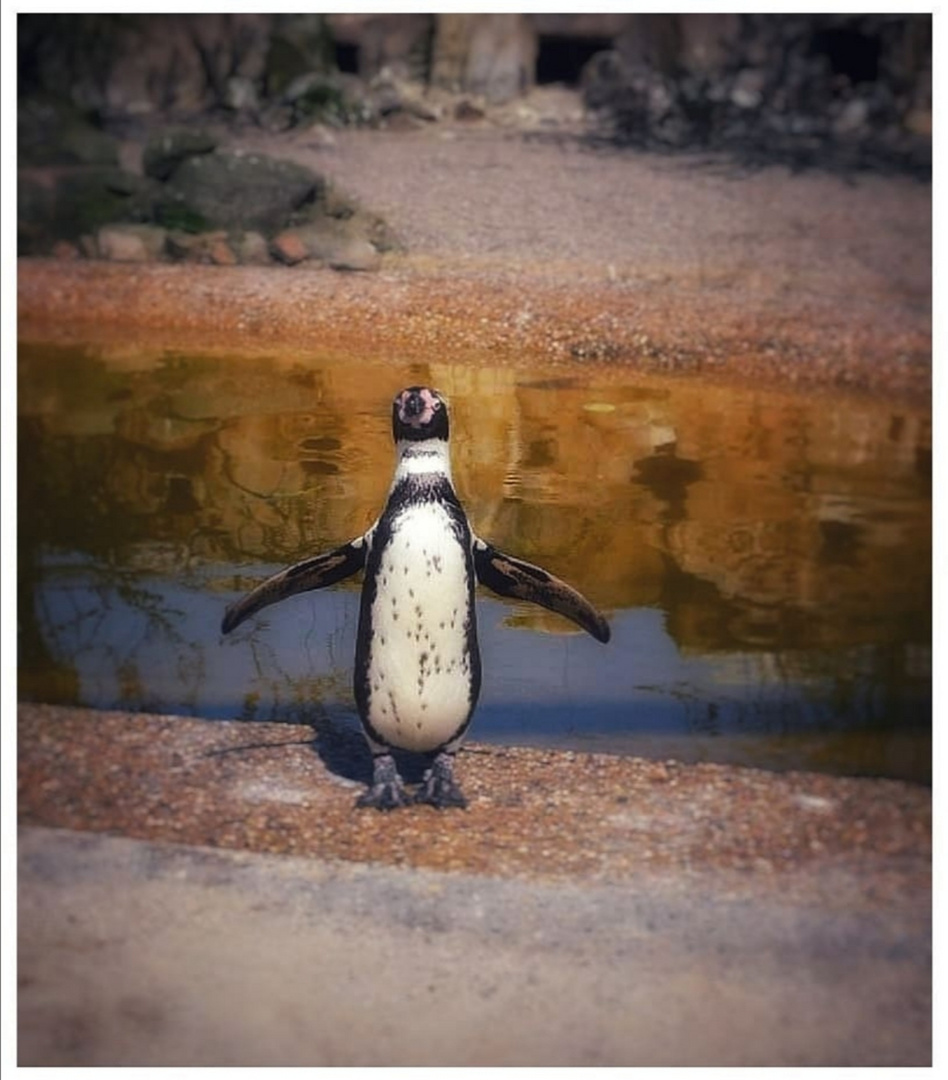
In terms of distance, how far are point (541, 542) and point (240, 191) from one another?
1.05 metres

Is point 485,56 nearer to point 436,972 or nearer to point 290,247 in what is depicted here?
point 290,247

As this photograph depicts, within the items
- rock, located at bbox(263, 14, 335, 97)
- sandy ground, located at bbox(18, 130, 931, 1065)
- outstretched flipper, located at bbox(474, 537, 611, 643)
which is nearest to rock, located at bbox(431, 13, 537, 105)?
sandy ground, located at bbox(18, 130, 931, 1065)

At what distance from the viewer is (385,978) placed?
2.38 meters

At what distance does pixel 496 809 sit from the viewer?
2.68 m

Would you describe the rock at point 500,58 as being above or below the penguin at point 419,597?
above

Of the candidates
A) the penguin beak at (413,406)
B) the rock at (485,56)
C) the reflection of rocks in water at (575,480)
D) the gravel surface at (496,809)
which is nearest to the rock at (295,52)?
the rock at (485,56)

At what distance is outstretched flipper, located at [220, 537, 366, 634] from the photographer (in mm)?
2701

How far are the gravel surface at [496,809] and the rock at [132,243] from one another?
1035 mm

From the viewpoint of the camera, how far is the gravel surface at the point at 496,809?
259 cm

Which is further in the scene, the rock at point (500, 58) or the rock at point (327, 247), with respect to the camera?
the rock at point (500, 58)

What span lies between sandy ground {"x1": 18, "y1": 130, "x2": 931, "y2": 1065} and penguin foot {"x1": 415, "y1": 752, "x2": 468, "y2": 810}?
0.03m

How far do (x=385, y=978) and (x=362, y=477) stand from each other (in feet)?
3.21

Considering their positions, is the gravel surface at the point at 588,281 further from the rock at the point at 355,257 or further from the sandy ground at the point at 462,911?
the sandy ground at the point at 462,911

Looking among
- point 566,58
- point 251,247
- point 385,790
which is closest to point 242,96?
point 251,247
